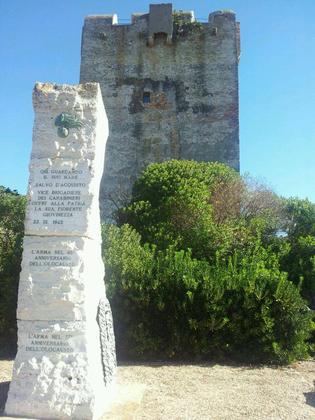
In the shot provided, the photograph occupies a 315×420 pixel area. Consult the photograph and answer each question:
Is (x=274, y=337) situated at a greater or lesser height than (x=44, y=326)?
lesser

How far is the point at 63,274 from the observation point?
16.1 feet

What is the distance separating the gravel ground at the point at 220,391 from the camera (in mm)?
5324

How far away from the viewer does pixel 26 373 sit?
471 centimetres

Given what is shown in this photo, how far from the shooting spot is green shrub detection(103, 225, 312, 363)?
342 inches

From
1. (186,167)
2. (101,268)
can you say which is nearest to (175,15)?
(186,167)

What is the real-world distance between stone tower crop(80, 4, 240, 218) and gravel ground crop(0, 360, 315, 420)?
15.4 metres

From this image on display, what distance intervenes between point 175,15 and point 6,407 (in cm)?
2377

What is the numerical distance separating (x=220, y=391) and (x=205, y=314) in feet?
8.10

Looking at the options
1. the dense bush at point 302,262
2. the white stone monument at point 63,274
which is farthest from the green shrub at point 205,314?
the white stone monument at point 63,274

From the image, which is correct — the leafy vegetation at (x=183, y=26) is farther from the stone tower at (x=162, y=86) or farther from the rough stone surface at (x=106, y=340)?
the rough stone surface at (x=106, y=340)

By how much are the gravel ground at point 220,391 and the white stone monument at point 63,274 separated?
632 millimetres

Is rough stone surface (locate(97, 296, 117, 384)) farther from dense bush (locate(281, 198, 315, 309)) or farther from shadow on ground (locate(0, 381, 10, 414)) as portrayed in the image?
dense bush (locate(281, 198, 315, 309))

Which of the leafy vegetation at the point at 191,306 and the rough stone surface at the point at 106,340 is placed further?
the leafy vegetation at the point at 191,306

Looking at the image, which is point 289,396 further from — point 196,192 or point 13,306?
point 196,192
